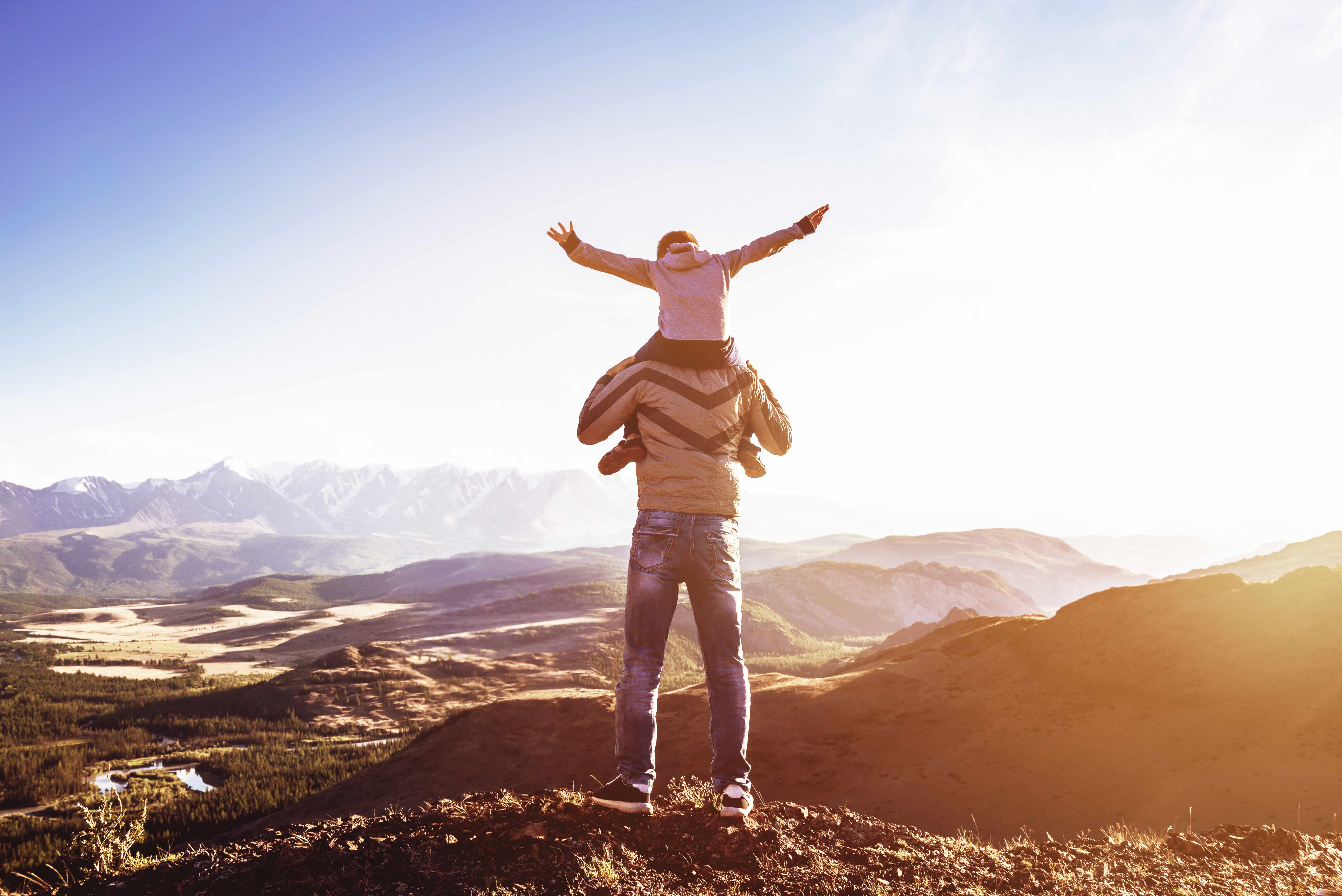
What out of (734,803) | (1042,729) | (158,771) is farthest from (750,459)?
(158,771)

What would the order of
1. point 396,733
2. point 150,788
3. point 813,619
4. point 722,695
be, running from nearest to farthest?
1. point 722,695
2. point 150,788
3. point 396,733
4. point 813,619

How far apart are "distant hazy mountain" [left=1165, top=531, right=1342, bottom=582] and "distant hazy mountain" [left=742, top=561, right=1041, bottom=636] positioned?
2455 centimetres

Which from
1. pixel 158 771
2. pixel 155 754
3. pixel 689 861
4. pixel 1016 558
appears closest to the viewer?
pixel 689 861

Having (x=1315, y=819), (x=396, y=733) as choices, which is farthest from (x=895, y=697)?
(x=396, y=733)

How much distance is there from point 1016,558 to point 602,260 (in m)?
170

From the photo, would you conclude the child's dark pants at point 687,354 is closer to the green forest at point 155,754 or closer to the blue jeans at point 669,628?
the blue jeans at point 669,628

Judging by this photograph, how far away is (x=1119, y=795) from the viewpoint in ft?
21.8

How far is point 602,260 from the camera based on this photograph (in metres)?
4.10

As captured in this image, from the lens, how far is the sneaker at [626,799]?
3.77 meters

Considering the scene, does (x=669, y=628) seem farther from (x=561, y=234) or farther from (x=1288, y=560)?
(x=1288, y=560)

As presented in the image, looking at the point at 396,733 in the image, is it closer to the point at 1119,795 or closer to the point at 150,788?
the point at 150,788

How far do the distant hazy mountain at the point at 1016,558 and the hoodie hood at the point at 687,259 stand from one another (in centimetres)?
13404

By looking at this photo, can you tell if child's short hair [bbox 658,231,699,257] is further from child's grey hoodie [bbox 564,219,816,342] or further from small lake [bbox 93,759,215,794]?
small lake [bbox 93,759,215,794]

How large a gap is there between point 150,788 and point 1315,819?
32.5 meters
